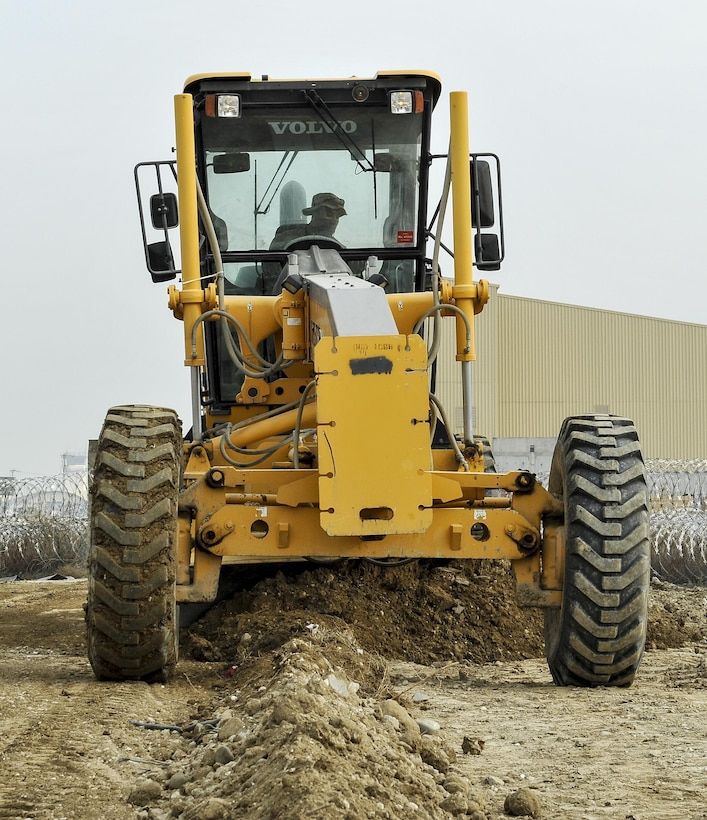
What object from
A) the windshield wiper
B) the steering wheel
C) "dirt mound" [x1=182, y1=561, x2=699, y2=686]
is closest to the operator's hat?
the steering wheel

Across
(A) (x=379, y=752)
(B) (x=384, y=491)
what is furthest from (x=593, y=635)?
(A) (x=379, y=752)

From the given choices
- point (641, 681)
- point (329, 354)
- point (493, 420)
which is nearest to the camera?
point (329, 354)

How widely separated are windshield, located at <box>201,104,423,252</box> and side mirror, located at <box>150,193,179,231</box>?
34 cm

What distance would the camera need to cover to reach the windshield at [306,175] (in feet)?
29.7

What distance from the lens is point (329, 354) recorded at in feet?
21.3

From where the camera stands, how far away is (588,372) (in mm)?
41875

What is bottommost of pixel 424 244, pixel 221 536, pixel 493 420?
pixel 493 420

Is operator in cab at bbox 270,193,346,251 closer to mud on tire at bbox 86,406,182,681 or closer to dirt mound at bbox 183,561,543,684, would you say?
dirt mound at bbox 183,561,543,684

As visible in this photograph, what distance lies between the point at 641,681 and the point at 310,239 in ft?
12.4

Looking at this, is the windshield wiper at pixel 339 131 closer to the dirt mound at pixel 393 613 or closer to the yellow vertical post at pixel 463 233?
the yellow vertical post at pixel 463 233

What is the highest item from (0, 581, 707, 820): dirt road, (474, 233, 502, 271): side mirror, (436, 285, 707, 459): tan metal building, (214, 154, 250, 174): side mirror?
(214, 154, 250, 174): side mirror

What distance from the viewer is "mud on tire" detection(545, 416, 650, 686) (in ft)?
22.5

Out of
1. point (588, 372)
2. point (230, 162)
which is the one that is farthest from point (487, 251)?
point (588, 372)

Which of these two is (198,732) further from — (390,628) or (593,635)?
(390,628)
